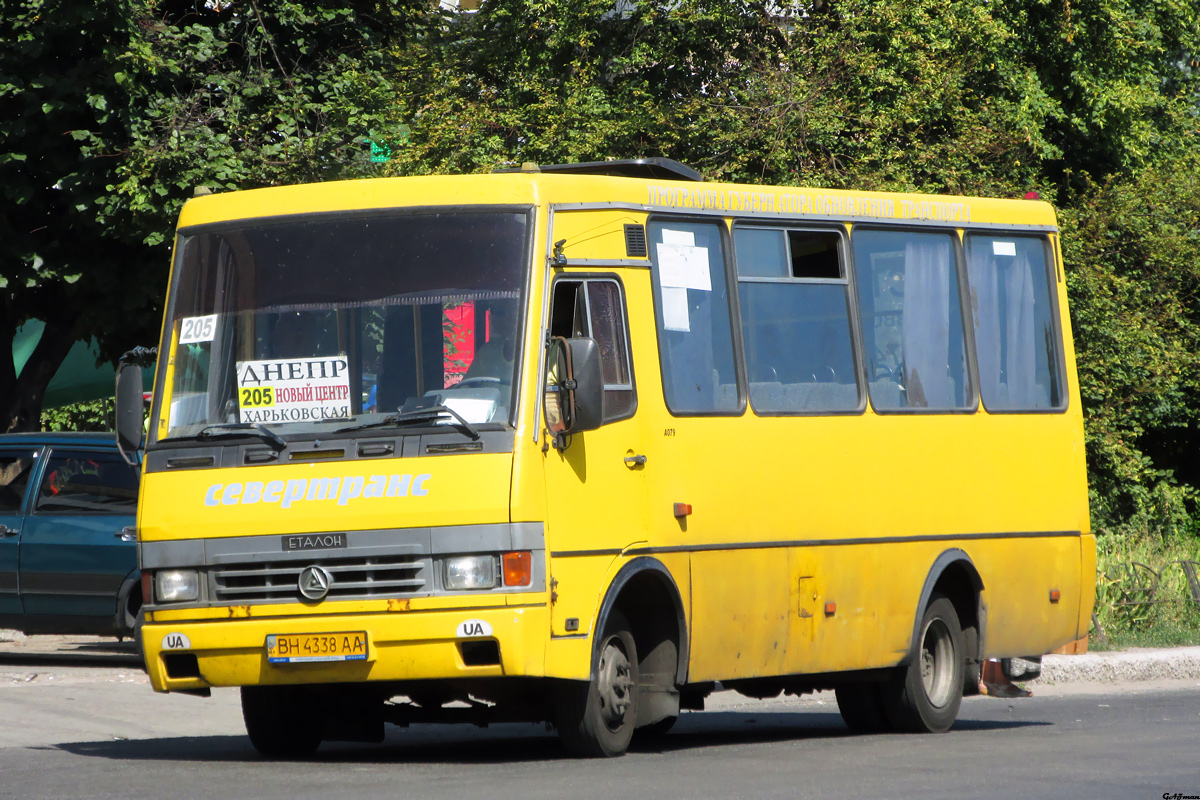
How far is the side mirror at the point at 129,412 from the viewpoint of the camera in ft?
28.5

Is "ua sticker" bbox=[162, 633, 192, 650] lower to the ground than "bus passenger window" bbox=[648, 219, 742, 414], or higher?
lower

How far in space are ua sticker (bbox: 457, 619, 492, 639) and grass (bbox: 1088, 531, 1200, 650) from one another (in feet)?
32.4

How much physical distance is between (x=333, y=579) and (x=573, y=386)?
1403 mm

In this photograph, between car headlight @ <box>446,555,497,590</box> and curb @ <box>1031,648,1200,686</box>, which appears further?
curb @ <box>1031,648,1200,686</box>

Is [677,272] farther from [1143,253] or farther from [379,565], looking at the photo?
[1143,253]

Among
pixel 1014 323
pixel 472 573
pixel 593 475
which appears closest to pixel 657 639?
pixel 593 475

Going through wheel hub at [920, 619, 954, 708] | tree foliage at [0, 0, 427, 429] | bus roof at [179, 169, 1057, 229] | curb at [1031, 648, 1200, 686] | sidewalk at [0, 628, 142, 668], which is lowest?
curb at [1031, 648, 1200, 686]

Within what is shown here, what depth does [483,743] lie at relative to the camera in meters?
10.5

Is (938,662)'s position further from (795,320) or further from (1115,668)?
(1115,668)

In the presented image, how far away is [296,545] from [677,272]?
8.31ft

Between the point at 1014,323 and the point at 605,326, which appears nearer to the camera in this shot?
the point at 605,326

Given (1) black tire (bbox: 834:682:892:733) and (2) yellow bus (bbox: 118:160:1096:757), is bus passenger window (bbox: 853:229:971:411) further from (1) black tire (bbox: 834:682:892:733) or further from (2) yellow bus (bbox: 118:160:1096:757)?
(1) black tire (bbox: 834:682:892:733)

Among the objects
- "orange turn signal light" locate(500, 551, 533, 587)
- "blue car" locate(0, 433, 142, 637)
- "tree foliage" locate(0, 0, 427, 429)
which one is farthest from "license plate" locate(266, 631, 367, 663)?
"tree foliage" locate(0, 0, 427, 429)

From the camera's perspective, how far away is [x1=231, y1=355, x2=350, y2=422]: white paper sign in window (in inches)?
327
